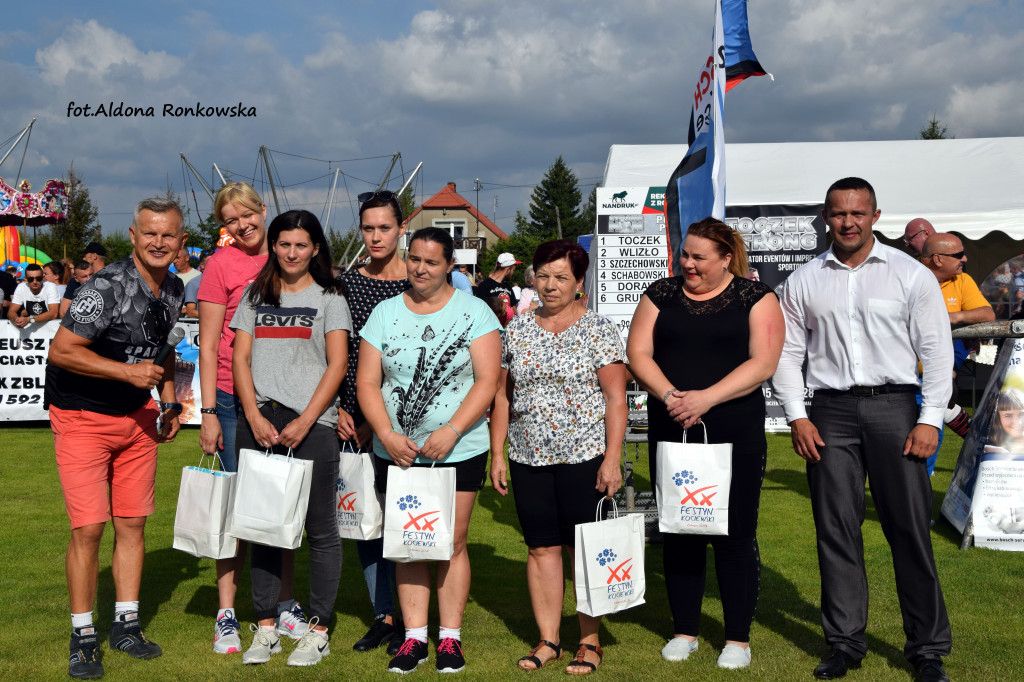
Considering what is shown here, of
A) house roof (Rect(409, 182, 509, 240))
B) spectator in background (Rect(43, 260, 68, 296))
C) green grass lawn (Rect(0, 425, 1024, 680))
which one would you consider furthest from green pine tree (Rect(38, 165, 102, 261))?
house roof (Rect(409, 182, 509, 240))

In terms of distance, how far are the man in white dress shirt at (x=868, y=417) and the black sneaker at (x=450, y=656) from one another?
154 centimetres

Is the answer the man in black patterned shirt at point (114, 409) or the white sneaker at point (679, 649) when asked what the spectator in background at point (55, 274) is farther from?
the white sneaker at point (679, 649)

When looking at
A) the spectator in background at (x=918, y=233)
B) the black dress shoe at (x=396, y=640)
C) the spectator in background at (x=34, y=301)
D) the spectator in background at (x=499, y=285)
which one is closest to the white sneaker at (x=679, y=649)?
the black dress shoe at (x=396, y=640)

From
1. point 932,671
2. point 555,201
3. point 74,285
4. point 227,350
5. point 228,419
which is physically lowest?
point 932,671

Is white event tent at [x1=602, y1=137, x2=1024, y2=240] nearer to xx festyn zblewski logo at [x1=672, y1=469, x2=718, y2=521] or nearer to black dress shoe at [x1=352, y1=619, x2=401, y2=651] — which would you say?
xx festyn zblewski logo at [x1=672, y1=469, x2=718, y2=521]

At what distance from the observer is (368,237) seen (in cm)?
416

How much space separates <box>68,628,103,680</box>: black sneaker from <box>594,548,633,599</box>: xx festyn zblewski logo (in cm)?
222

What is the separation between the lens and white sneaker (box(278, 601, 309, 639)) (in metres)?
4.34

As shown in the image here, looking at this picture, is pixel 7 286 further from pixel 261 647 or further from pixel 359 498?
pixel 359 498

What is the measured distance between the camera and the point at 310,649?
4.02m

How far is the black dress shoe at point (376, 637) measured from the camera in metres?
4.24

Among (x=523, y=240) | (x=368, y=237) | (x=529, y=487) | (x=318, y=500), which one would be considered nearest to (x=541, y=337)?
(x=529, y=487)

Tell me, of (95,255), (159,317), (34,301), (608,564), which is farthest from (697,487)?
(34,301)

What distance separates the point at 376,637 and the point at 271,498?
100 centimetres
